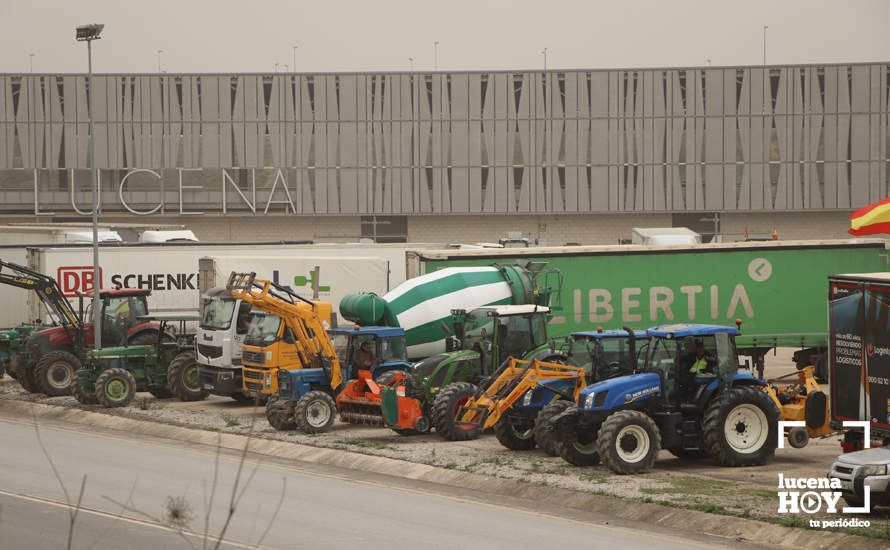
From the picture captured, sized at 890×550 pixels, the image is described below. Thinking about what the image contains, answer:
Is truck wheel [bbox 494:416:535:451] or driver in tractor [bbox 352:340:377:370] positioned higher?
driver in tractor [bbox 352:340:377:370]

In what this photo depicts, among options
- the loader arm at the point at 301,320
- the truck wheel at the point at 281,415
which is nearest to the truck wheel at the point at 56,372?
the loader arm at the point at 301,320

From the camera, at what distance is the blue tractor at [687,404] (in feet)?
65.0

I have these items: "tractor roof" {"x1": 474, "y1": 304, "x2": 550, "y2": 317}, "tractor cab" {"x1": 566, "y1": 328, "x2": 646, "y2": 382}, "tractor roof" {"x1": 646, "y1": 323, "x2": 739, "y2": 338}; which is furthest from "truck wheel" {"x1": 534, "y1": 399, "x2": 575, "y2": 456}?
"tractor roof" {"x1": 474, "y1": 304, "x2": 550, "y2": 317}

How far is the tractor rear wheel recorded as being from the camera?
19.2 meters

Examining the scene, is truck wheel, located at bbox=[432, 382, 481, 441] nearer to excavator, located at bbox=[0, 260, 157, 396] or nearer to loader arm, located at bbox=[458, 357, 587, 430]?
loader arm, located at bbox=[458, 357, 587, 430]

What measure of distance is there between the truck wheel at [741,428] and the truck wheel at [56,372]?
18279mm

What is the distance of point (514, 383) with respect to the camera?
22.2 meters

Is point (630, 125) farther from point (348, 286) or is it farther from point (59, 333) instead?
point (59, 333)

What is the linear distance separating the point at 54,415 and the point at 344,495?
1353cm

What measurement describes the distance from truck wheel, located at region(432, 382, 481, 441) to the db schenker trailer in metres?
9.00

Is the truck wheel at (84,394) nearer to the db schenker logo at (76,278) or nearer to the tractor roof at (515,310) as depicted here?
the db schenker logo at (76,278)

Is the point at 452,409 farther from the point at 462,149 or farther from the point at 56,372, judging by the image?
the point at 462,149

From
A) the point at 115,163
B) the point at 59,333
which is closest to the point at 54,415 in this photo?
the point at 59,333

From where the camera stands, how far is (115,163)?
79.4m
